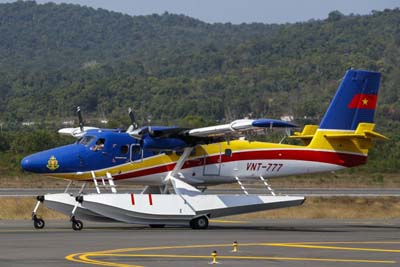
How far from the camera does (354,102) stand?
33.5 metres

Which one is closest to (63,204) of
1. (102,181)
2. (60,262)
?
(102,181)

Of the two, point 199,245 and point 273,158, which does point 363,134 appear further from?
point 199,245

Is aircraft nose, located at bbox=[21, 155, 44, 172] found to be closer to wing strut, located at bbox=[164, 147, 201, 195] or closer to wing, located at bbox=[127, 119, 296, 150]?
wing, located at bbox=[127, 119, 296, 150]

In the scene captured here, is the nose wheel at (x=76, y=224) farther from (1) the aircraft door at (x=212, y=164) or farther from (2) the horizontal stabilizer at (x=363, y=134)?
(2) the horizontal stabilizer at (x=363, y=134)

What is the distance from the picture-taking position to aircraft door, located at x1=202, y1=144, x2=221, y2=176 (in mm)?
32656

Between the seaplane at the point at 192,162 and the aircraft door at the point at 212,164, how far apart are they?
0.10ft

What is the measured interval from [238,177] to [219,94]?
402ft

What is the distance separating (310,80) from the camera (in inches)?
6585

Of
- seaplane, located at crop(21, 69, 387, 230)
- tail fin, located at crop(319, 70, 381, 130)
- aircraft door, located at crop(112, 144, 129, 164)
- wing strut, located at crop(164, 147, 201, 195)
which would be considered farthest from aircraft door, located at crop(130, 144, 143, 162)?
tail fin, located at crop(319, 70, 381, 130)

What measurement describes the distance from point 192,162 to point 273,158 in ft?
8.40

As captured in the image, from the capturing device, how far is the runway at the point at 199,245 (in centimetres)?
2092

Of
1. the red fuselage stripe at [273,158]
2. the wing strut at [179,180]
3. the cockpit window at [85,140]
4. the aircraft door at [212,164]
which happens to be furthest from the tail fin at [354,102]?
the cockpit window at [85,140]

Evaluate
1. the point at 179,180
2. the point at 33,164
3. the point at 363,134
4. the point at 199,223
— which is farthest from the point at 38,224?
the point at 363,134

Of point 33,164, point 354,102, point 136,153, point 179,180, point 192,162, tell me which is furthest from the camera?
point 354,102
